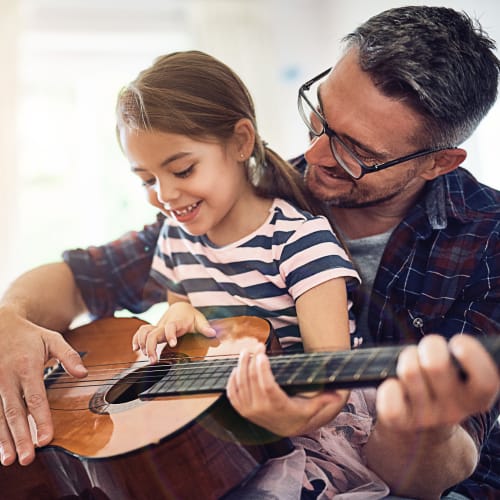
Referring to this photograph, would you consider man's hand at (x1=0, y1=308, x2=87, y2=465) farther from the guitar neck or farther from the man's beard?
the man's beard

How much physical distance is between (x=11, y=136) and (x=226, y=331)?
1.72 metres

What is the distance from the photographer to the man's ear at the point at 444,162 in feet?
4.49

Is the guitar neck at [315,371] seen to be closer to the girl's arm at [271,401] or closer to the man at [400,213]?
the girl's arm at [271,401]

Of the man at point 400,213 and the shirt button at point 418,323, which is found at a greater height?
the man at point 400,213

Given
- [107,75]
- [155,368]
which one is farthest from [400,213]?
[107,75]

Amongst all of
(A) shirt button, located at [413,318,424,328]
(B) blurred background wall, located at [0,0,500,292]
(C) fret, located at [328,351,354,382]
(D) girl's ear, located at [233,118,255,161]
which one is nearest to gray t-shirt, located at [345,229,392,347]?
(A) shirt button, located at [413,318,424,328]

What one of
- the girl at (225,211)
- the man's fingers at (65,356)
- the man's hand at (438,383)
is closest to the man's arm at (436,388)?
the man's hand at (438,383)

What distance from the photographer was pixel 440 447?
0.98 m

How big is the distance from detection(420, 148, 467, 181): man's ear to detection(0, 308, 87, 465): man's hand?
817 millimetres

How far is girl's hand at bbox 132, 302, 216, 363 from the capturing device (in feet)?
3.79

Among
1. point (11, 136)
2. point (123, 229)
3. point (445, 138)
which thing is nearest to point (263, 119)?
point (123, 229)

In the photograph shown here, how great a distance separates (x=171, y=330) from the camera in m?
1.16

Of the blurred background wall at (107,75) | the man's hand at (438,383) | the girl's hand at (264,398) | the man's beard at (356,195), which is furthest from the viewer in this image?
the blurred background wall at (107,75)

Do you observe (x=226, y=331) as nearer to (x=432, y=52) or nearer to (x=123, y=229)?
(x=432, y=52)
